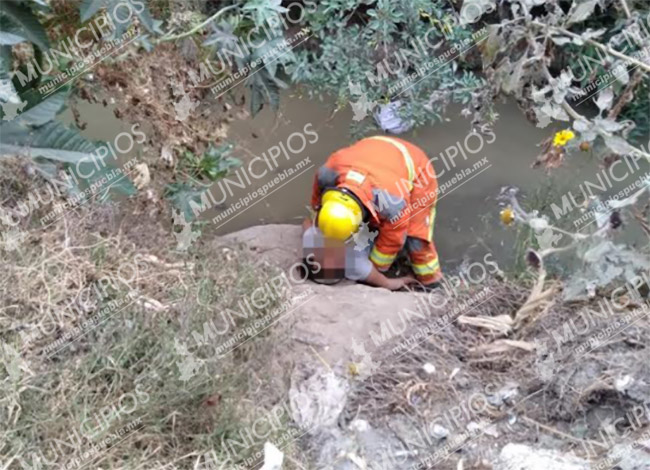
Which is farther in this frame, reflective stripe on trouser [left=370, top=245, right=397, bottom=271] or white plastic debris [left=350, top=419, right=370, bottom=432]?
reflective stripe on trouser [left=370, top=245, right=397, bottom=271]

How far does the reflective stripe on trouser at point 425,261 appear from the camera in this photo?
15.8 feet

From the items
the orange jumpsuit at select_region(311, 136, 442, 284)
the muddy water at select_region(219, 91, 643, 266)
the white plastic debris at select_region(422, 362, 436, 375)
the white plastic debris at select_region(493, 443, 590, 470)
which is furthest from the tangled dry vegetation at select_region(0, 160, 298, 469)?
the muddy water at select_region(219, 91, 643, 266)

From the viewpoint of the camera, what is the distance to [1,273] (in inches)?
117

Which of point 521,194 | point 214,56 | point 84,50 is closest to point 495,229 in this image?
point 521,194

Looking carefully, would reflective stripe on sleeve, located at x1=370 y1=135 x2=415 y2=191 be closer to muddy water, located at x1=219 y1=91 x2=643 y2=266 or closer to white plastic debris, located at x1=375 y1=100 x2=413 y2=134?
white plastic debris, located at x1=375 y1=100 x2=413 y2=134

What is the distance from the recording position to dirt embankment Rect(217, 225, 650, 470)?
113 inches

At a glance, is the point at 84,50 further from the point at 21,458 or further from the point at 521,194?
the point at 521,194

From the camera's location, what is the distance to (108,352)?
280 centimetres

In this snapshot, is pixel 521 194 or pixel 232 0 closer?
pixel 232 0

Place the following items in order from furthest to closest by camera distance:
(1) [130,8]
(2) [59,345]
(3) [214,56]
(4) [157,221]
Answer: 1. (3) [214,56]
2. (4) [157,221]
3. (1) [130,8]
4. (2) [59,345]

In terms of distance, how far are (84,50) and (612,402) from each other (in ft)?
10.2

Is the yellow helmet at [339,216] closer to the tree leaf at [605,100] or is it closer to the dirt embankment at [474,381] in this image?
the dirt embankment at [474,381]

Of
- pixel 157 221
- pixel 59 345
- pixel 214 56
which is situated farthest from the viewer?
pixel 214 56

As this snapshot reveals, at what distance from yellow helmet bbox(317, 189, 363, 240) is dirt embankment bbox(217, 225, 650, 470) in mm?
524
